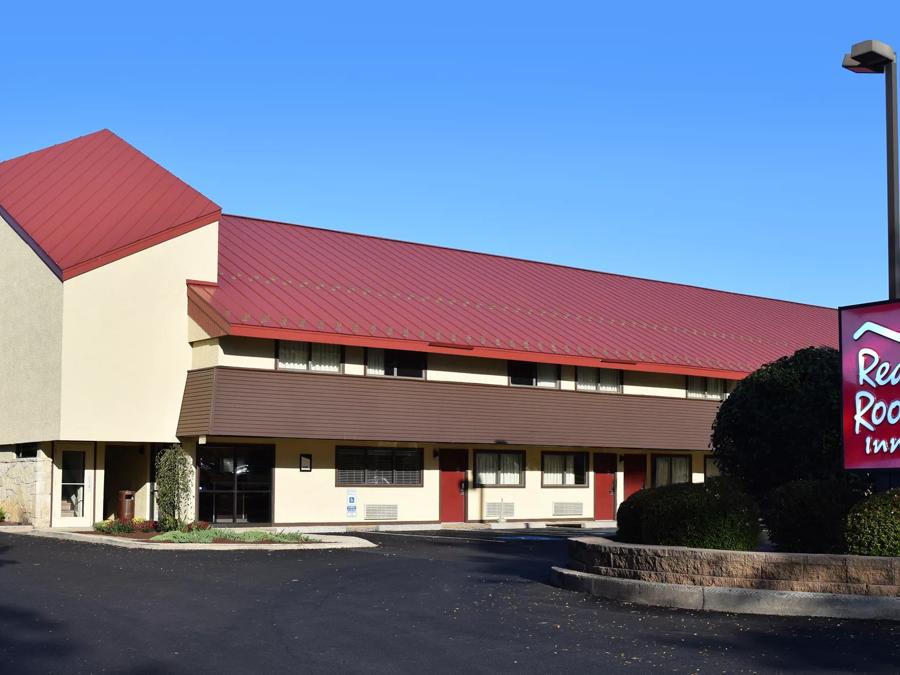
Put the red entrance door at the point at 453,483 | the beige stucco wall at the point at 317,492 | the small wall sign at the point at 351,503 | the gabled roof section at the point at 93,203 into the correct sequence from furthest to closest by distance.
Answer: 1. the red entrance door at the point at 453,483
2. the small wall sign at the point at 351,503
3. the beige stucco wall at the point at 317,492
4. the gabled roof section at the point at 93,203

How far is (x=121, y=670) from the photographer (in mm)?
9875

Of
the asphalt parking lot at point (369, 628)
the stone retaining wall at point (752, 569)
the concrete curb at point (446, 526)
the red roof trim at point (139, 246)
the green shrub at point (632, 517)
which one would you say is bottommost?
the concrete curb at point (446, 526)

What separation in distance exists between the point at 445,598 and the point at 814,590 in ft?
15.5

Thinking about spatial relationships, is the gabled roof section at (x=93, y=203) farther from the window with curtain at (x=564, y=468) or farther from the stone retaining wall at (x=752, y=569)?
the stone retaining wall at (x=752, y=569)

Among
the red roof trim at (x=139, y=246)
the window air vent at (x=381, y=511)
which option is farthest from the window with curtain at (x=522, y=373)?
the red roof trim at (x=139, y=246)

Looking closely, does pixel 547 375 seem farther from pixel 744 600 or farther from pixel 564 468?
pixel 744 600

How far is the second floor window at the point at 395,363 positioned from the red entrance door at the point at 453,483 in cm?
285

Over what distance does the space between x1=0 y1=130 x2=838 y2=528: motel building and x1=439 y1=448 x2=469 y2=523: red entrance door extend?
0.07 metres

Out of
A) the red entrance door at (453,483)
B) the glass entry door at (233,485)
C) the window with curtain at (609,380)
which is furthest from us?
the window with curtain at (609,380)

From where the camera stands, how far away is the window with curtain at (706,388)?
40.8 metres

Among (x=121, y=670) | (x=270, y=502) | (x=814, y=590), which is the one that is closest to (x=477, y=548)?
(x=270, y=502)

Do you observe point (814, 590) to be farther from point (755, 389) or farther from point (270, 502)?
point (270, 502)

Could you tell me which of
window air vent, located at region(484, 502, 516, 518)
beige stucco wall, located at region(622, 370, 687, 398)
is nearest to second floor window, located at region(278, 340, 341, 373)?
window air vent, located at region(484, 502, 516, 518)

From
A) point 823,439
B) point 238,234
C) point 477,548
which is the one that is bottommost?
point 477,548
